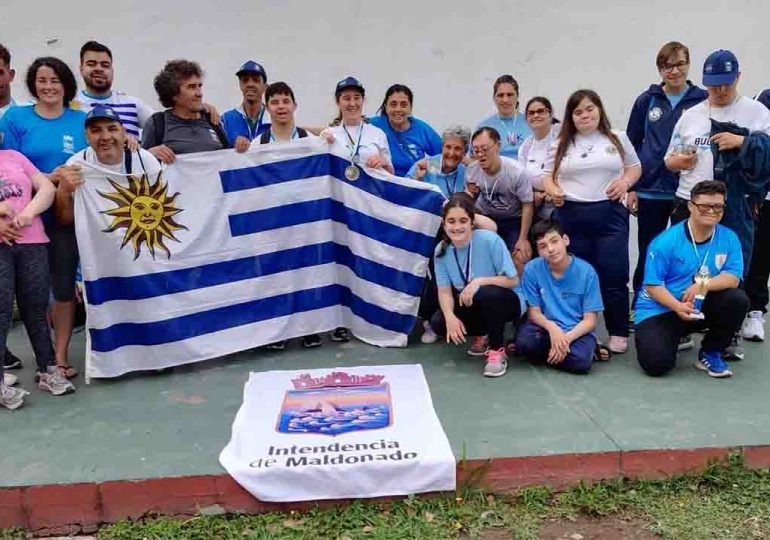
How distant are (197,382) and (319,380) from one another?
2.21 ft

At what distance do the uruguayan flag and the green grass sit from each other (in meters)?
1.38

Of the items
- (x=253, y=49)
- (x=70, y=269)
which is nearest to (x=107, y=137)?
(x=70, y=269)

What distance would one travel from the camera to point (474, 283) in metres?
3.83

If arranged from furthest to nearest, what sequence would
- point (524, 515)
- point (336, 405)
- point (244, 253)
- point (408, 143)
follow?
point (408, 143), point (244, 253), point (336, 405), point (524, 515)

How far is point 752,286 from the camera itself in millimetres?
4398

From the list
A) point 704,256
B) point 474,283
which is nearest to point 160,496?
point 474,283

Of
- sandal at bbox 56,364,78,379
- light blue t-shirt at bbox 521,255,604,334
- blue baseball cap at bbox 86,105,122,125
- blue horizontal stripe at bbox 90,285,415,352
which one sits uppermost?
blue baseball cap at bbox 86,105,122,125

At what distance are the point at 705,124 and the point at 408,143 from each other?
173 centimetres

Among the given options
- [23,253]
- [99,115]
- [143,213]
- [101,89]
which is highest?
[101,89]

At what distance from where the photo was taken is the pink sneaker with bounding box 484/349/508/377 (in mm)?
3721

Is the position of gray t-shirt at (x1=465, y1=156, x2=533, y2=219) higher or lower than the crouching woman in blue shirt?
higher

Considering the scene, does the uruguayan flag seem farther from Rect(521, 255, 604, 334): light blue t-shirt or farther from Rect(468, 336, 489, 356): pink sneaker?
Rect(521, 255, 604, 334): light blue t-shirt

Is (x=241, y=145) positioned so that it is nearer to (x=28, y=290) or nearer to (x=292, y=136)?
(x=292, y=136)

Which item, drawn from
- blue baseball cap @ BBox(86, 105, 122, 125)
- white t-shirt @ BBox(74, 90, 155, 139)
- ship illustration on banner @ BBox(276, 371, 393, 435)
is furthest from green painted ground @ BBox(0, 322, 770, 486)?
white t-shirt @ BBox(74, 90, 155, 139)
